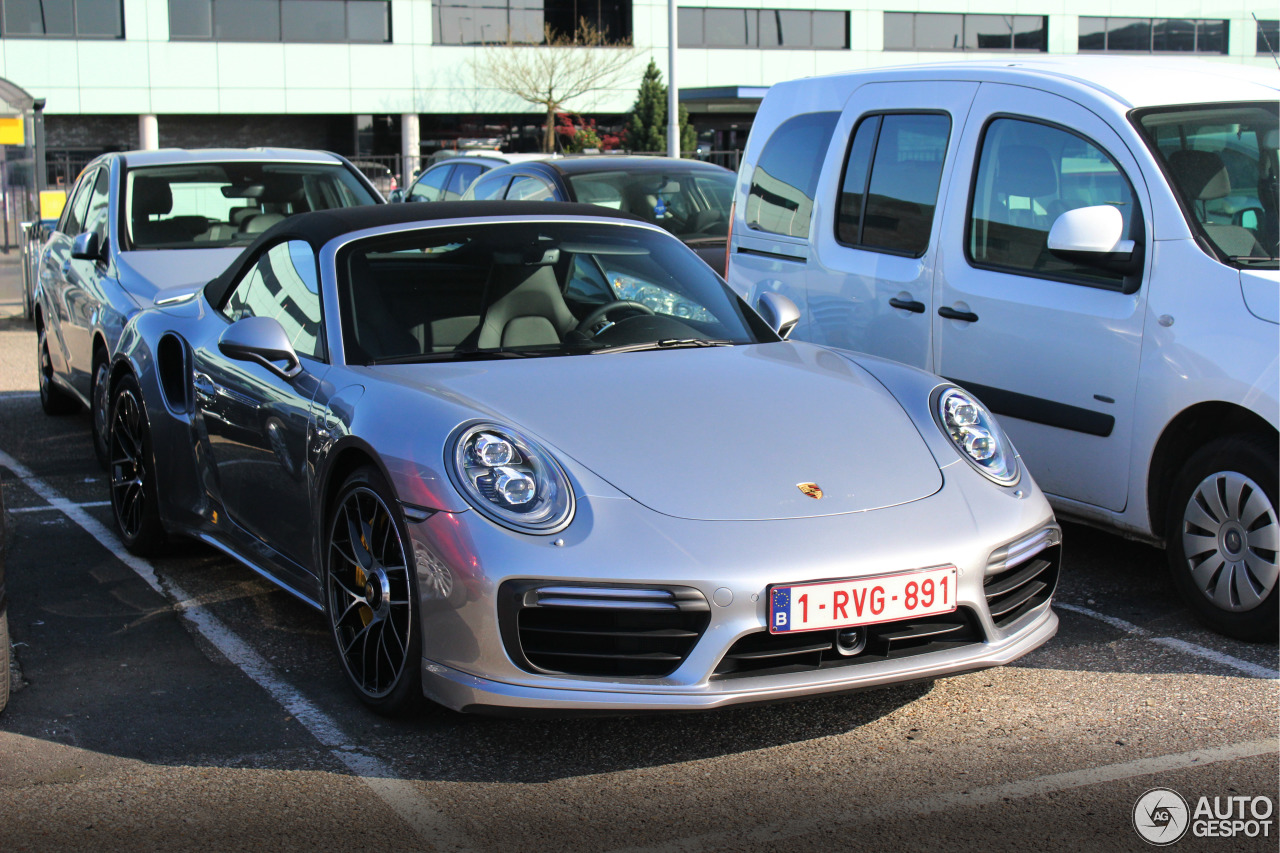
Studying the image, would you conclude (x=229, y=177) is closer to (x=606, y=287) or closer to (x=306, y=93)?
(x=606, y=287)

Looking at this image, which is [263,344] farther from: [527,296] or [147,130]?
[147,130]

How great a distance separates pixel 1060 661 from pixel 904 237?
2121 millimetres

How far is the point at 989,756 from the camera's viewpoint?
138 inches

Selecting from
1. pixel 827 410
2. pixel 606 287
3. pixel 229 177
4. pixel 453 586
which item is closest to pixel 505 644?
pixel 453 586

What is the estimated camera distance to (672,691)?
320 cm

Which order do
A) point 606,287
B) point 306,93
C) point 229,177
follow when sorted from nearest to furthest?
1. point 606,287
2. point 229,177
3. point 306,93

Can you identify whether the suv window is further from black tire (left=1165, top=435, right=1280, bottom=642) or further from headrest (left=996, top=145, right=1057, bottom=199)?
black tire (left=1165, top=435, right=1280, bottom=642)

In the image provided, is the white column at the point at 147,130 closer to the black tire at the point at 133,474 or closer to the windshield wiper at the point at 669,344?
the black tire at the point at 133,474

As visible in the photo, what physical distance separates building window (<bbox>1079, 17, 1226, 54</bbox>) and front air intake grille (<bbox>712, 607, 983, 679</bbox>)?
51217 mm

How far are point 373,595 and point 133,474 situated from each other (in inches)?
90.4

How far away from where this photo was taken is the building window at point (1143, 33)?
50.8 m

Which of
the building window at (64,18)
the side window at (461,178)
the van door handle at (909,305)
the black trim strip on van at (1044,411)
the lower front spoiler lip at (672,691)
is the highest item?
the building window at (64,18)

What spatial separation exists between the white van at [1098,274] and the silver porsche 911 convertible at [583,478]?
891 millimetres

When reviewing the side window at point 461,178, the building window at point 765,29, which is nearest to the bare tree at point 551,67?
the building window at point 765,29
